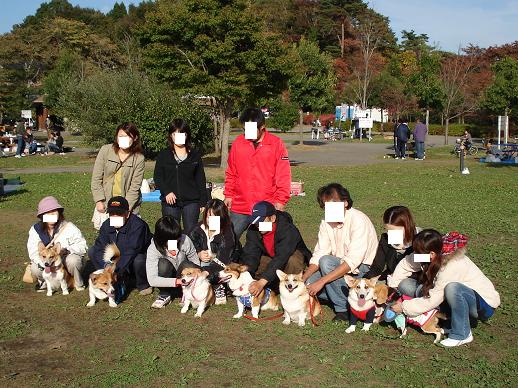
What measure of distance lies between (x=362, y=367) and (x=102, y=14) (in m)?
82.0

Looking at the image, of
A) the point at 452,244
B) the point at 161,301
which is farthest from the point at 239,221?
the point at 452,244

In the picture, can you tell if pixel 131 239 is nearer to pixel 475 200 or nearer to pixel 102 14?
pixel 475 200

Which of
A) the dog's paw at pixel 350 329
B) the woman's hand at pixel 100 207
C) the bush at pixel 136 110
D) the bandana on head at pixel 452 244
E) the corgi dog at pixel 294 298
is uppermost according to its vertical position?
the bush at pixel 136 110

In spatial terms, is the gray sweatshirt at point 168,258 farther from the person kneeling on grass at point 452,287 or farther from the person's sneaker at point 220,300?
the person kneeling on grass at point 452,287

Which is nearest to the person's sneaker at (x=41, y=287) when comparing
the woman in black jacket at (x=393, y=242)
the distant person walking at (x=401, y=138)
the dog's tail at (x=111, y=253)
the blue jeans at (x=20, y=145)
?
the dog's tail at (x=111, y=253)

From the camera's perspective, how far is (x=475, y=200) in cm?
1248

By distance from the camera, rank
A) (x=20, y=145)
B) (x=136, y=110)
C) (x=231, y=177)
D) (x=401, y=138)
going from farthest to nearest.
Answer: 1. (x=20, y=145)
2. (x=401, y=138)
3. (x=136, y=110)
4. (x=231, y=177)

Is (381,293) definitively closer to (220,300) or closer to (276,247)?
(276,247)

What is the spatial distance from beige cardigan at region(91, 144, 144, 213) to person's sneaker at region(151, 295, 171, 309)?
1.13 m

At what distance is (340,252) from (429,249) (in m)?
0.98

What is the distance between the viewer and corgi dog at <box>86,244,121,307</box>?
5.55 metres

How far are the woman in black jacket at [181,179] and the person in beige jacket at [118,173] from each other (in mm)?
265

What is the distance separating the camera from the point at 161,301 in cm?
566

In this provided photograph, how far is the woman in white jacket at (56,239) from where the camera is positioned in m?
6.02
